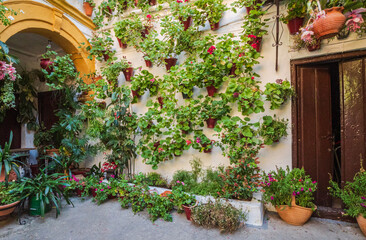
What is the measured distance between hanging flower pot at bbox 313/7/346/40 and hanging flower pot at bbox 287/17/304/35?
625mm

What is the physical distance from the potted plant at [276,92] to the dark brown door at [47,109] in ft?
17.0

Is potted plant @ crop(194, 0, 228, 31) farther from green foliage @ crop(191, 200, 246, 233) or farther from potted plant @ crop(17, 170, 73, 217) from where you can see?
potted plant @ crop(17, 170, 73, 217)

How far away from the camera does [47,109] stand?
17.2 ft

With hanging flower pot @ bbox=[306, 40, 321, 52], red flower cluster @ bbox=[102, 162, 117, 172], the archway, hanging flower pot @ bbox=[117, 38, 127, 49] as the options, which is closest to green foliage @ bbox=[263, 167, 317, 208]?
hanging flower pot @ bbox=[306, 40, 321, 52]

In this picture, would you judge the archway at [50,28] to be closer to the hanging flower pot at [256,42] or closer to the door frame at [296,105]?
the hanging flower pot at [256,42]

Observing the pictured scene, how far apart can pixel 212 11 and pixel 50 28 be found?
3002 millimetres

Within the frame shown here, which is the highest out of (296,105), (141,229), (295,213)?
(296,105)

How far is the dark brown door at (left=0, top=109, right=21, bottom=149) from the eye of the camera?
475 centimetres

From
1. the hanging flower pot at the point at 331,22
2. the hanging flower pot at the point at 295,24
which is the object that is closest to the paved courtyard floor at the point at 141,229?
the hanging flower pot at the point at 331,22

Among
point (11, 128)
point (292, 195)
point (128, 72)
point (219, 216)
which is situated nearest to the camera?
point (219, 216)

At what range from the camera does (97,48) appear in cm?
409

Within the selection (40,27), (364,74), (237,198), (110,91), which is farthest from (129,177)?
(364,74)

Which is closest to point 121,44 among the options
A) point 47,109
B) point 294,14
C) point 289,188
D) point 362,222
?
point 47,109

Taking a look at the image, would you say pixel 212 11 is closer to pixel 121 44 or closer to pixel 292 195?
pixel 121 44
